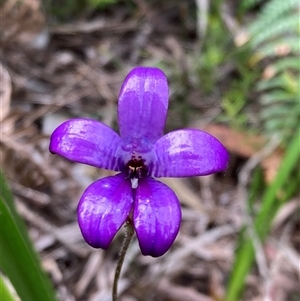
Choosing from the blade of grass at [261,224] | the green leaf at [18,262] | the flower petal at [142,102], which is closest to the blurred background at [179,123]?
the blade of grass at [261,224]

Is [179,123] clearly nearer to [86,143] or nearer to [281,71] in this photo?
[281,71]

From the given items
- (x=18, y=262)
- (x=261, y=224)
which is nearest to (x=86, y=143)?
(x=18, y=262)

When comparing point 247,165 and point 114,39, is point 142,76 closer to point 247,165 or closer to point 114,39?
point 247,165

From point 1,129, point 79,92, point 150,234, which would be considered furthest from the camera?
point 79,92

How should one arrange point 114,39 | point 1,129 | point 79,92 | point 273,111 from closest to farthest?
point 1,129
point 273,111
point 79,92
point 114,39

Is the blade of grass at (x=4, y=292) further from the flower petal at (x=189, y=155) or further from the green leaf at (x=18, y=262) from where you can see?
the flower petal at (x=189, y=155)

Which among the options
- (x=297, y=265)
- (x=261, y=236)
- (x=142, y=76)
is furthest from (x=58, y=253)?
(x=142, y=76)
